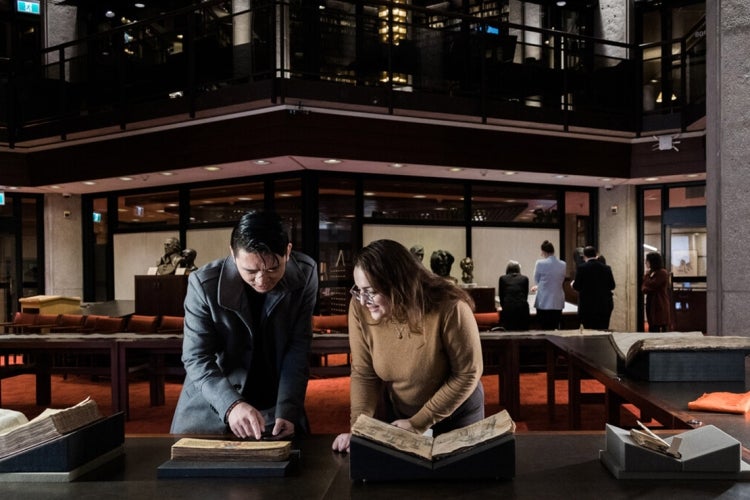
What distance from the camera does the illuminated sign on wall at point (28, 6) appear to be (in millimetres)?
11539

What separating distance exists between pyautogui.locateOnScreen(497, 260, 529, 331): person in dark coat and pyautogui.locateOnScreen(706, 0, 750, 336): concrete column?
10.8 feet

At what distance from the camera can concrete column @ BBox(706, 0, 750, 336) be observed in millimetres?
4484

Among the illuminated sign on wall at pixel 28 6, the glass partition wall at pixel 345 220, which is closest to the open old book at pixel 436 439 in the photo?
the glass partition wall at pixel 345 220

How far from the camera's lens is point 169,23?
949cm

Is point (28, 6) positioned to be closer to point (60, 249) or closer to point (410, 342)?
point (60, 249)

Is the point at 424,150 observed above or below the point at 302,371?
above

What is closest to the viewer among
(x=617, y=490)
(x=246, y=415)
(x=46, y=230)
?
(x=617, y=490)

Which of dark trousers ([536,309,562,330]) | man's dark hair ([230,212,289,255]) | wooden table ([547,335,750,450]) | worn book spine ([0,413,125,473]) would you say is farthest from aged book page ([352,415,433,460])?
dark trousers ([536,309,562,330])

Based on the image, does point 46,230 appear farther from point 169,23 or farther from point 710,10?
point 710,10

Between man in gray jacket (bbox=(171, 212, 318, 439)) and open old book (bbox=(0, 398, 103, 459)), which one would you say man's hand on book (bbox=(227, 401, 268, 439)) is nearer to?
man in gray jacket (bbox=(171, 212, 318, 439))

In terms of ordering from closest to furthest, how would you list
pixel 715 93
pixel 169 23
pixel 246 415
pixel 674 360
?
pixel 246 415 → pixel 674 360 → pixel 715 93 → pixel 169 23

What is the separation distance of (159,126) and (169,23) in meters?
1.88

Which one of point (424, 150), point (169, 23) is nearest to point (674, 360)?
point (424, 150)

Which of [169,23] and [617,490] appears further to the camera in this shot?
[169,23]
